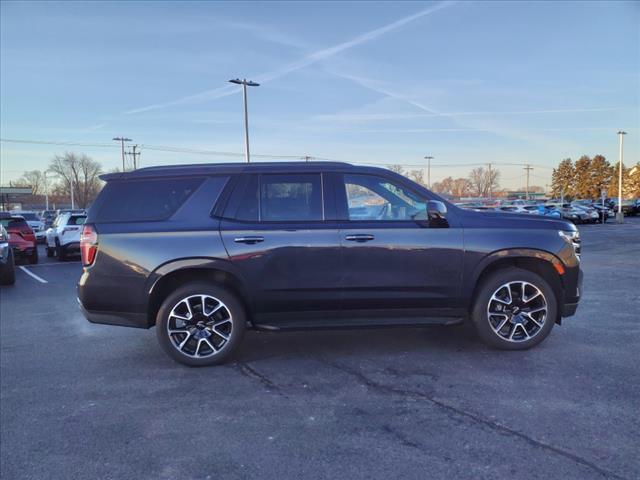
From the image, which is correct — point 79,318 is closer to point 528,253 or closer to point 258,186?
point 258,186

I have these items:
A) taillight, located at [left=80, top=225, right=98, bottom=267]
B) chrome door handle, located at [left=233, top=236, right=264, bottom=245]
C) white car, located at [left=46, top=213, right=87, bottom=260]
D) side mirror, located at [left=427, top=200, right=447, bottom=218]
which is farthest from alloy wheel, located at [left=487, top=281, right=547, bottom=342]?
white car, located at [left=46, top=213, right=87, bottom=260]

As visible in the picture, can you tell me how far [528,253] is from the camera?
4824 millimetres

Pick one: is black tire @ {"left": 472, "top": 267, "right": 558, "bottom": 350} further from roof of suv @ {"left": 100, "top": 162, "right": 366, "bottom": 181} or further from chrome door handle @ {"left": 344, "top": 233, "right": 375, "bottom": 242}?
roof of suv @ {"left": 100, "top": 162, "right": 366, "bottom": 181}

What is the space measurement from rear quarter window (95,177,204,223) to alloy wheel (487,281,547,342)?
125 inches

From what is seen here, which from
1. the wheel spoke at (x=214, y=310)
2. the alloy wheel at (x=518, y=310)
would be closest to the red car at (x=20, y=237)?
the wheel spoke at (x=214, y=310)

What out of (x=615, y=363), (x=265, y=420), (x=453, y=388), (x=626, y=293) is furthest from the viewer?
(x=626, y=293)

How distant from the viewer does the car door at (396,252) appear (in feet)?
15.3

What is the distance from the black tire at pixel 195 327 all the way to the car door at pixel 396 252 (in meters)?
1.06

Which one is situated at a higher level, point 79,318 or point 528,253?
point 528,253

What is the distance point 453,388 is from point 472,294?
3.77ft

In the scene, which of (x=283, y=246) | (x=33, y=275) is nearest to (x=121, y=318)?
(x=283, y=246)

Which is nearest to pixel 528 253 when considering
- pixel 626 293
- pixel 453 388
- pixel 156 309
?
pixel 453 388

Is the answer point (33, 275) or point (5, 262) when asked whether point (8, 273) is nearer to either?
point (5, 262)

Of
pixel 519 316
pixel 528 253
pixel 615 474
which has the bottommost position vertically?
pixel 615 474
